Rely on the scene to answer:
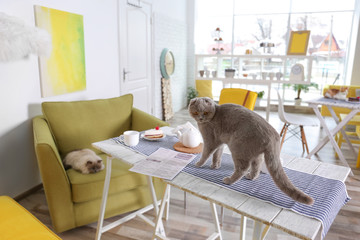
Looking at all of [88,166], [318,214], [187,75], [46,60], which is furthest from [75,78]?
[187,75]

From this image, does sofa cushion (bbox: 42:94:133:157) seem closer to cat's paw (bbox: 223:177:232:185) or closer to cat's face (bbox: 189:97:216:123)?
cat's face (bbox: 189:97:216:123)

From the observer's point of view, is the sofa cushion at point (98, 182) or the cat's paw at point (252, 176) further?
the sofa cushion at point (98, 182)

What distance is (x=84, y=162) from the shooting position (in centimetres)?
204

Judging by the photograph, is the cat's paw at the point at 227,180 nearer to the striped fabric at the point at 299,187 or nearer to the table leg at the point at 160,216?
the striped fabric at the point at 299,187

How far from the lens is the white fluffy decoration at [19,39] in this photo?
2156 mm

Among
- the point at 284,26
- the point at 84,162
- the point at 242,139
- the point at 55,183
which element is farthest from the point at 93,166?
the point at 284,26

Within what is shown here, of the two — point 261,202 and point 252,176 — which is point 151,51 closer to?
point 252,176

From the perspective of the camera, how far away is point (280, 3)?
6375 millimetres

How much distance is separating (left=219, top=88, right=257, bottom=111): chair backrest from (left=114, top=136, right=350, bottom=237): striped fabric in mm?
1715

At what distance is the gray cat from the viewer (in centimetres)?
101

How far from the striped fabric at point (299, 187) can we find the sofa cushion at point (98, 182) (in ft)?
2.79

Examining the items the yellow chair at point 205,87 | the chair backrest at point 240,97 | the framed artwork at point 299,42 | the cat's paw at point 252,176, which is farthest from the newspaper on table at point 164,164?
the yellow chair at point 205,87

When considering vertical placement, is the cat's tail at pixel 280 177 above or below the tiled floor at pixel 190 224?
above

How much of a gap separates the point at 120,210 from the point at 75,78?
1614 millimetres
